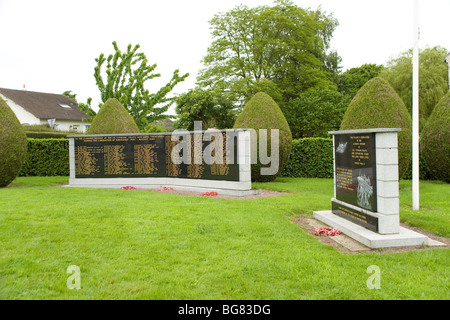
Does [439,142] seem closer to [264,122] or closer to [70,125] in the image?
[264,122]

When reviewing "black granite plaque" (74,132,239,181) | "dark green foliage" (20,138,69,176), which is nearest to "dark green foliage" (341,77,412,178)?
"black granite plaque" (74,132,239,181)

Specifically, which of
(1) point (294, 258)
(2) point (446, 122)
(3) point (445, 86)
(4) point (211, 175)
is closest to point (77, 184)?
(4) point (211, 175)

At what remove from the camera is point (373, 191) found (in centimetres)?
696

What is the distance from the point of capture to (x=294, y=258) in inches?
221

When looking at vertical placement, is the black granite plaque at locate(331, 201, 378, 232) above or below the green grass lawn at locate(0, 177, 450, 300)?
above

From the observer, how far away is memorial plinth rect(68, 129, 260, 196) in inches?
533

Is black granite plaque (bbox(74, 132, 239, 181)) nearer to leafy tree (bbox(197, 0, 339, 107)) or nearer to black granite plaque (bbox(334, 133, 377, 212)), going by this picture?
black granite plaque (bbox(334, 133, 377, 212))

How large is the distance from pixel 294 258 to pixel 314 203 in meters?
5.25

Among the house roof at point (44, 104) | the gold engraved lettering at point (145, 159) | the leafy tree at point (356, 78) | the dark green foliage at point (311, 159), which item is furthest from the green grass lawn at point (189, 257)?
the house roof at point (44, 104)

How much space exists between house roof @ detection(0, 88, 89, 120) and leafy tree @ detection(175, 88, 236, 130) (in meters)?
13.5

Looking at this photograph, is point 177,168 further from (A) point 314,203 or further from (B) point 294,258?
(B) point 294,258

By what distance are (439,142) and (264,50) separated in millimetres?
18807

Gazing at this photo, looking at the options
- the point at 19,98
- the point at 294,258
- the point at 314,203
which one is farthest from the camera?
the point at 19,98
